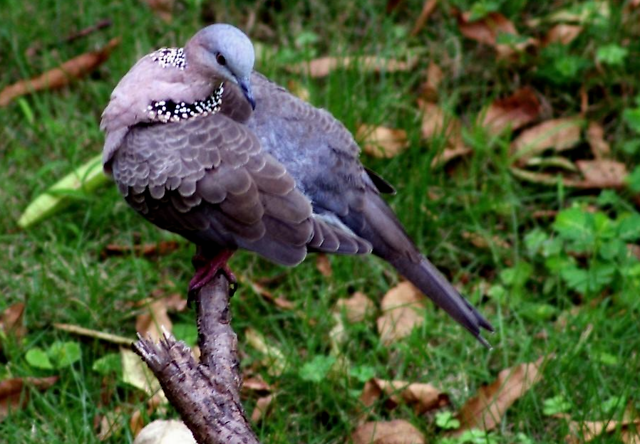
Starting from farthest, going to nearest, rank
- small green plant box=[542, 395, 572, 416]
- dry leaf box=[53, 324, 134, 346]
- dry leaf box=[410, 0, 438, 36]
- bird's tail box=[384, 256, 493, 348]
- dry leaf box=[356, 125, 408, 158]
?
dry leaf box=[410, 0, 438, 36] → dry leaf box=[356, 125, 408, 158] → dry leaf box=[53, 324, 134, 346] → small green plant box=[542, 395, 572, 416] → bird's tail box=[384, 256, 493, 348]

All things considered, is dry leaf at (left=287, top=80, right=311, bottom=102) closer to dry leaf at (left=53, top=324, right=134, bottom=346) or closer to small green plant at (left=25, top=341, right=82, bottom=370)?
dry leaf at (left=53, top=324, right=134, bottom=346)

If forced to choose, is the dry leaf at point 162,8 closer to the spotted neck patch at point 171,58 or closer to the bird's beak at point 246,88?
the spotted neck patch at point 171,58

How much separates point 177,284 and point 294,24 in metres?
1.83

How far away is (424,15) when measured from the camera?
5.27m

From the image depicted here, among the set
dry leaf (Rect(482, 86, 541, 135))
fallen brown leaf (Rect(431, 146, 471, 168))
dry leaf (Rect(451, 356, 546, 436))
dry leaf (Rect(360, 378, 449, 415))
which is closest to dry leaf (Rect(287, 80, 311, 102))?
fallen brown leaf (Rect(431, 146, 471, 168))

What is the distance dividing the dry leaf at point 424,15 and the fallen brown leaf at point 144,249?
1825mm

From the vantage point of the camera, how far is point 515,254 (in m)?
4.42

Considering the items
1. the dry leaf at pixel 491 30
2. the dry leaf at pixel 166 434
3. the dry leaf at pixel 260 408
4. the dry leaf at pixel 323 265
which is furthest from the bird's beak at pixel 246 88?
the dry leaf at pixel 491 30

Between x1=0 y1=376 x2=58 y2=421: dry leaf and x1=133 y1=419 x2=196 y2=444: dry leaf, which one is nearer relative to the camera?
x1=133 y1=419 x2=196 y2=444: dry leaf

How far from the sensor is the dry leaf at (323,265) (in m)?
4.25

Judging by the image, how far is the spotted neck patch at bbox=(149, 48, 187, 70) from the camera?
11.2ft

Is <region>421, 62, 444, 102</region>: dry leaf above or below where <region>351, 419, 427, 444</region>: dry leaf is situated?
above

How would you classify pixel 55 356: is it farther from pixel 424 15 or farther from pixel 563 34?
pixel 563 34

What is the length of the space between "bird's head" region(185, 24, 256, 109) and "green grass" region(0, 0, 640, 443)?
1137mm
